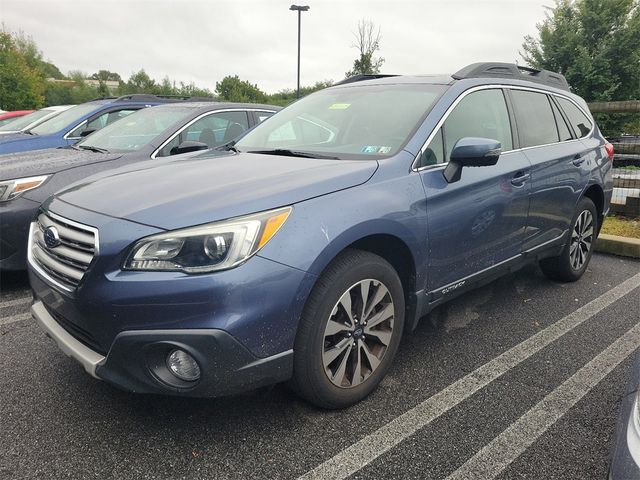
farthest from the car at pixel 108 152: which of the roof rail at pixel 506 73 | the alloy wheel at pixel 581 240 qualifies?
the alloy wheel at pixel 581 240

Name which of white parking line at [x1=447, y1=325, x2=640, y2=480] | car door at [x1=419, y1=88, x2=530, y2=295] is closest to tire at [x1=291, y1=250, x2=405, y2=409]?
car door at [x1=419, y1=88, x2=530, y2=295]

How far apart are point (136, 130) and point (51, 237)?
307 cm

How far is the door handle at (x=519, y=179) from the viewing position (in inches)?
126

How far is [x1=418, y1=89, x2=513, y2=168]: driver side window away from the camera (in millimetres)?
2754

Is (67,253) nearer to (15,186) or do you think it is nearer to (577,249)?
(15,186)

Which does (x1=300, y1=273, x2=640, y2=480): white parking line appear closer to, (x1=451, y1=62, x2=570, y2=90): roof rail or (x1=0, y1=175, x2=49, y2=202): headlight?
(x1=451, y1=62, x2=570, y2=90): roof rail

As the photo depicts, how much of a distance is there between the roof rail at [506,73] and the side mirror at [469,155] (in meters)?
0.76

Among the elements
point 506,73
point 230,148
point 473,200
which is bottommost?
point 473,200

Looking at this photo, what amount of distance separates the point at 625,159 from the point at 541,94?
15.2 ft

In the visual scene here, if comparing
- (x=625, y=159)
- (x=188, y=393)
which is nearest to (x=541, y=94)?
(x=188, y=393)

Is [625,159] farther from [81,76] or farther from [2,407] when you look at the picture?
[81,76]

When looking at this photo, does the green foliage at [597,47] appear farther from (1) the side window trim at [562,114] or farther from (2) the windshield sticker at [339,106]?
(2) the windshield sticker at [339,106]

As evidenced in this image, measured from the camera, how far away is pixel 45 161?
412cm

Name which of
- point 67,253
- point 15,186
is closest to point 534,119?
point 67,253
